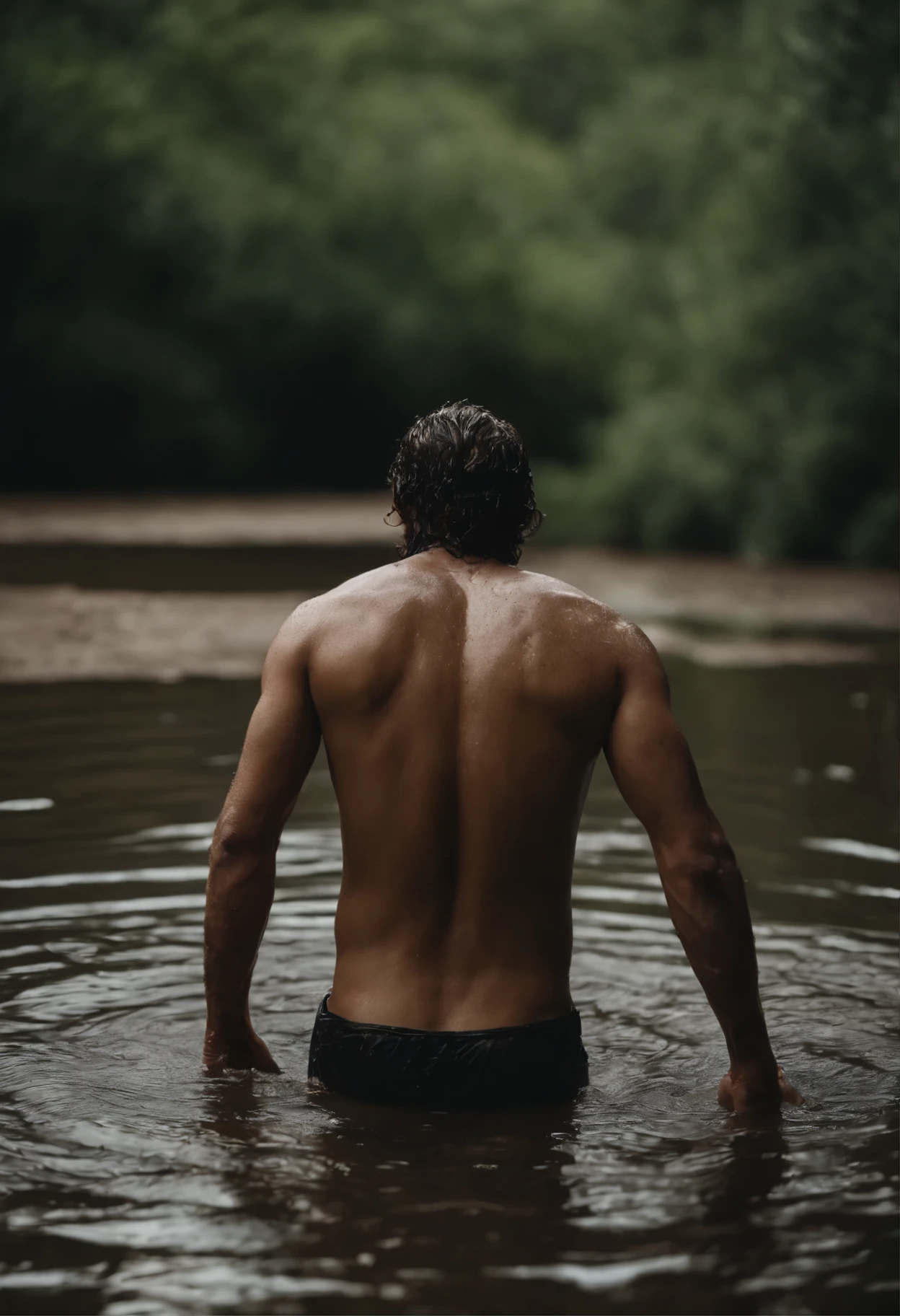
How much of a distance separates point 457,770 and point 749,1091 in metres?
0.94

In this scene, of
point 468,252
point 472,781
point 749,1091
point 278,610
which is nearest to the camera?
point 472,781

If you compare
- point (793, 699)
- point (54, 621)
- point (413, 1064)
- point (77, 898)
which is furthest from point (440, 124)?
point (413, 1064)

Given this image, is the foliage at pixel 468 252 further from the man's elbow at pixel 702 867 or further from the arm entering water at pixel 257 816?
the arm entering water at pixel 257 816

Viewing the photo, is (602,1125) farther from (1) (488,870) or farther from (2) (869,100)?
(2) (869,100)

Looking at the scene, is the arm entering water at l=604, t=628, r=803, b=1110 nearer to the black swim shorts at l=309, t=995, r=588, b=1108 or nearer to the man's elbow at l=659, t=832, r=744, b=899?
the man's elbow at l=659, t=832, r=744, b=899

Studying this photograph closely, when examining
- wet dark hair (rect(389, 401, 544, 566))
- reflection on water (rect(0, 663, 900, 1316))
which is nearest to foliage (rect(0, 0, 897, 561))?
reflection on water (rect(0, 663, 900, 1316))

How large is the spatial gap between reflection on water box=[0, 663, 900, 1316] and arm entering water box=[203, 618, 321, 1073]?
367 mm

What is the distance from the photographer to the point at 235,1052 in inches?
155

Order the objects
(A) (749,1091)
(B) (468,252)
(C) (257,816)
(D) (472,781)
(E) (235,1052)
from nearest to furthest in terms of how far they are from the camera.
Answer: (D) (472,781) < (C) (257,816) < (A) (749,1091) < (E) (235,1052) < (B) (468,252)

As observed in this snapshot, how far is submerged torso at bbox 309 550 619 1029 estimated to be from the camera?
3.53 m

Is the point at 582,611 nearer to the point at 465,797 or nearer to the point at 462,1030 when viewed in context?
the point at 465,797

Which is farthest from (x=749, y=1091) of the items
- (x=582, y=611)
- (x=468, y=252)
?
(x=468, y=252)

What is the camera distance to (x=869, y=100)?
1892cm

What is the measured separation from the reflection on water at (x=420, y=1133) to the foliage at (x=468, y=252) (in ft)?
45.8
